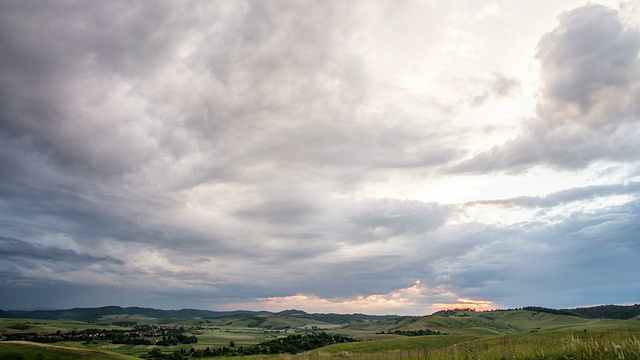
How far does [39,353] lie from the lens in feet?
123

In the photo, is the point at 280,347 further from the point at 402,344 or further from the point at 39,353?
the point at 39,353

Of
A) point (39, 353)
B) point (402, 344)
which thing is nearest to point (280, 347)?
point (402, 344)

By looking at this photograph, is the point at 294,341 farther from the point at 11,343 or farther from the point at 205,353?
the point at 11,343

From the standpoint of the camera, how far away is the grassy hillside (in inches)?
1422

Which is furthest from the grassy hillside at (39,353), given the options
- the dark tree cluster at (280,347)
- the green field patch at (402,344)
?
the green field patch at (402,344)

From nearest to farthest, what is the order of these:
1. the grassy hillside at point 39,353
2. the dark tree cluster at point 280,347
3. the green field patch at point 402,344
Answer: the grassy hillside at point 39,353 < the green field patch at point 402,344 < the dark tree cluster at point 280,347

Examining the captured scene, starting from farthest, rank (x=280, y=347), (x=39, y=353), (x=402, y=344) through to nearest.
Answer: (x=402, y=344)
(x=280, y=347)
(x=39, y=353)

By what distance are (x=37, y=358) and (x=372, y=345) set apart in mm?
75007

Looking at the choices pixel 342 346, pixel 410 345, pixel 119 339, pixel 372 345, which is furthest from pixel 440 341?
pixel 119 339

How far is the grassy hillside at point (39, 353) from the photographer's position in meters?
36.1

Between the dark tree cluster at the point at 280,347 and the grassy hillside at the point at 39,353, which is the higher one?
the grassy hillside at the point at 39,353

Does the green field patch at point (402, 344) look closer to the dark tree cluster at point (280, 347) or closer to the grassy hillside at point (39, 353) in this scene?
the dark tree cluster at point (280, 347)

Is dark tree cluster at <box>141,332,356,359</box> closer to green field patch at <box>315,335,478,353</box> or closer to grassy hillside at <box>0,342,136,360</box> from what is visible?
green field patch at <box>315,335,478,353</box>

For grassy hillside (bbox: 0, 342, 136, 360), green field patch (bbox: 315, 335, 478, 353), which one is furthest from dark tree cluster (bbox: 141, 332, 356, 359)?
grassy hillside (bbox: 0, 342, 136, 360)
